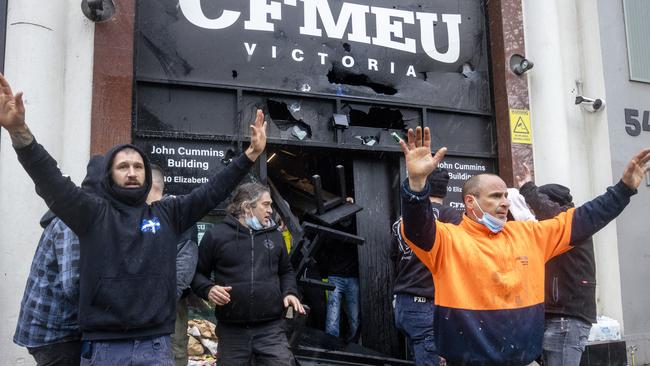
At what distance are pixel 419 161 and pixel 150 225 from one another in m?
1.44

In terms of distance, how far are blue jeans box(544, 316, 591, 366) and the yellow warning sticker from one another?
3.52 meters

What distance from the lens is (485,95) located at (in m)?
7.63

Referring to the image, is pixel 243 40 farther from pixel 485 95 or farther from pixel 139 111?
pixel 485 95

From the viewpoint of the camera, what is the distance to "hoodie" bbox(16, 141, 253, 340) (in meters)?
2.88

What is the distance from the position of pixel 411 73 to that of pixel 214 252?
3.84m

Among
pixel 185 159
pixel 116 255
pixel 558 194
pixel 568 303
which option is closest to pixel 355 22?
pixel 185 159

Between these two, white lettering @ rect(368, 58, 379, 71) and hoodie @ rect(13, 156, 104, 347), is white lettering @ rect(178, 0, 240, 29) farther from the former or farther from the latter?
hoodie @ rect(13, 156, 104, 347)

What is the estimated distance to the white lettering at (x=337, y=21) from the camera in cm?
670

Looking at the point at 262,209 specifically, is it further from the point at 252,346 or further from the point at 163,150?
the point at 163,150

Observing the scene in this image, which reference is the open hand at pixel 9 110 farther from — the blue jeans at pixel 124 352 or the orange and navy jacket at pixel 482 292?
the orange and navy jacket at pixel 482 292

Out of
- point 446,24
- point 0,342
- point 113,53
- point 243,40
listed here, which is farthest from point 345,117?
point 0,342

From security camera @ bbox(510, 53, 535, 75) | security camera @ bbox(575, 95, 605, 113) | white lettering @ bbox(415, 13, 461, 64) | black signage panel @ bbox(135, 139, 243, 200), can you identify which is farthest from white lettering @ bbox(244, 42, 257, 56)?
security camera @ bbox(575, 95, 605, 113)

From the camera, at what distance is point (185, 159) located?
5.87 metres

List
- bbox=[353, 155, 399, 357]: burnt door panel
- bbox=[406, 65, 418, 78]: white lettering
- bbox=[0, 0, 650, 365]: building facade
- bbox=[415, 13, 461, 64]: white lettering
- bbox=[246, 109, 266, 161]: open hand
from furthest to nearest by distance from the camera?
1. bbox=[415, 13, 461, 64]: white lettering
2. bbox=[406, 65, 418, 78]: white lettering
3. bbox=[353, 155, 399, 357]: burnt door panel
4. bbox=[0, 0, 650, 365]: building facade
5. bbox=[246, 109, 266, 161]: open hand
